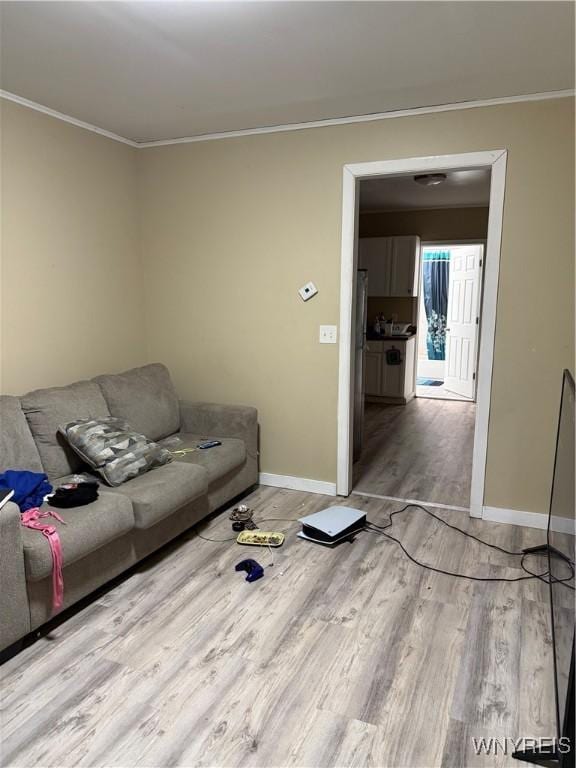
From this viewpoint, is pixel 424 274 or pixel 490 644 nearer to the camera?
pixel 490 644

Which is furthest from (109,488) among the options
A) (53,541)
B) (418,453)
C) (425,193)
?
(425,193)

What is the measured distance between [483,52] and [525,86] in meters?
0.57

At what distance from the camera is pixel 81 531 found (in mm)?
2238

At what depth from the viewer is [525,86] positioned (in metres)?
2.81

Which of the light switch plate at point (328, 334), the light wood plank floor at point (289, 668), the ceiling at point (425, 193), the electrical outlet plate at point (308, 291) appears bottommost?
the light wood plank floor at point (289, 668)

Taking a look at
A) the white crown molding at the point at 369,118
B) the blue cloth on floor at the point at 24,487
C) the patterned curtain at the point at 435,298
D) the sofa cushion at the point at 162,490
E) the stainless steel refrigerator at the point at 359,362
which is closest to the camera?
the blue cloth on floor at the point at 24,487

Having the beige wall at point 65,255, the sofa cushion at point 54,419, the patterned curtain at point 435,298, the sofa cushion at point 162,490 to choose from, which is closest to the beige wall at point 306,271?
the beige wall at point 65,255

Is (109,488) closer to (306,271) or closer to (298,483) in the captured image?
(298,483)

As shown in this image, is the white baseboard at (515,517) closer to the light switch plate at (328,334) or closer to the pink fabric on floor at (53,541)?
the light switch plate at (328,334)

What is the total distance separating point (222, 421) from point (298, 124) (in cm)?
205

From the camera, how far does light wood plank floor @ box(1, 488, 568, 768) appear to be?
171 cm

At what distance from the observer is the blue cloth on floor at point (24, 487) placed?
7.75 ft

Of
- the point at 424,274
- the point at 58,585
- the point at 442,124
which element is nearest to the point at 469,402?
the point at 424,274

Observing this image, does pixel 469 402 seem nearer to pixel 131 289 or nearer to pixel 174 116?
pixel 131 289
